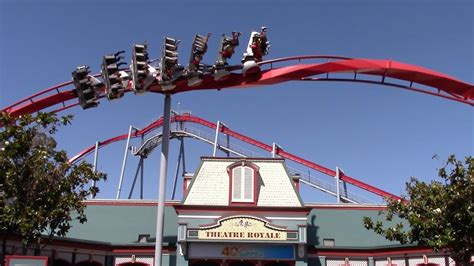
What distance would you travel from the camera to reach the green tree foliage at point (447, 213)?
59.7 feet

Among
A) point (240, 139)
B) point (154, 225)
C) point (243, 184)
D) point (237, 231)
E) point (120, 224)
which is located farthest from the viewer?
point (240, 139)

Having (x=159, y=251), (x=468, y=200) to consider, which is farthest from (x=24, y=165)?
(x=468, y=200)

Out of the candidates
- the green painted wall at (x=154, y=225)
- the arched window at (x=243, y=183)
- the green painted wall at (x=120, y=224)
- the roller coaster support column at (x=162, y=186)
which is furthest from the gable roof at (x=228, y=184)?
the roller coaster support column at (x=162, y=186)

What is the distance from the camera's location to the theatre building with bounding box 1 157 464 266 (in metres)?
25.8

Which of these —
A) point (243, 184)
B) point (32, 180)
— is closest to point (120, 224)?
point (243, 184)

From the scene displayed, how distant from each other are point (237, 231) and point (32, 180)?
10826 mm

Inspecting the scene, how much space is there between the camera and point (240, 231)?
84.6 ft

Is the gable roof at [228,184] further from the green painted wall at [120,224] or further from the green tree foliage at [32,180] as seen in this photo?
the green tree foliage at [32,180]

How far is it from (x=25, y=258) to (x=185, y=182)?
1285cm

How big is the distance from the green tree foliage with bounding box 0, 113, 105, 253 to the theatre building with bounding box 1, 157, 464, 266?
5.22 metres

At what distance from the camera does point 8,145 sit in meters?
18.3

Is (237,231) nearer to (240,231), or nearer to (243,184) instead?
(240,231)

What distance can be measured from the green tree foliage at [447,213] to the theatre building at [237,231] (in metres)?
7.34

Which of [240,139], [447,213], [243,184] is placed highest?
[240,139]
